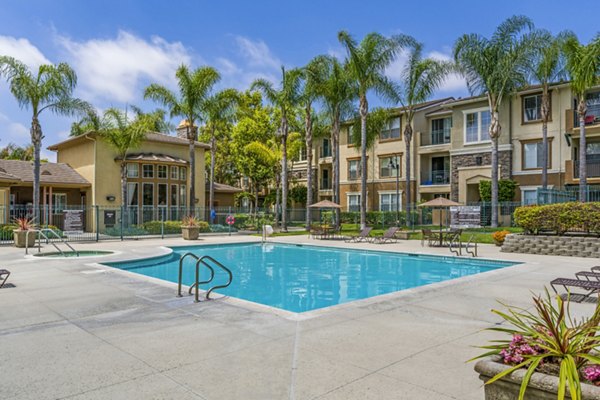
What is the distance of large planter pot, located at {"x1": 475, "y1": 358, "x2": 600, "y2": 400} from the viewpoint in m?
2.76

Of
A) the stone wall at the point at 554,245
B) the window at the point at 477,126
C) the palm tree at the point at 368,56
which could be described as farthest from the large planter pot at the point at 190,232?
the window at the point at 477,126

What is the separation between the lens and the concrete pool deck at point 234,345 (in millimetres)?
4125

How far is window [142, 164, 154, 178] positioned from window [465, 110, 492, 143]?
2336cm

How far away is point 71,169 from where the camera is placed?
104 ft

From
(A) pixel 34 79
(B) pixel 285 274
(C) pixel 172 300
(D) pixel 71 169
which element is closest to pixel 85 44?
(A) pixel 34 79

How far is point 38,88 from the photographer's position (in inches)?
894

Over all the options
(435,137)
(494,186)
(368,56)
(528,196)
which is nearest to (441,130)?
(435,137)

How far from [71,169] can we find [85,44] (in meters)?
16.4

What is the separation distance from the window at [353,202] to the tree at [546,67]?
15694 millimetres

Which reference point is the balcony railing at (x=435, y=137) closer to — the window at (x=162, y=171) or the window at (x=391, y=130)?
the window at (x=391, y=130)

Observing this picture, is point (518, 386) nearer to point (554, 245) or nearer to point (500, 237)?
point (554, 245)

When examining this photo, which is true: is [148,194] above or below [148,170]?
below

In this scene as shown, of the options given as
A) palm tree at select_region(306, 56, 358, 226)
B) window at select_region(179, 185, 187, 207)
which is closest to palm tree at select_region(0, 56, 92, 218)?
window at select_region(179, 185, 187, 207)

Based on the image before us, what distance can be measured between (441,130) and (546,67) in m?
9.85
